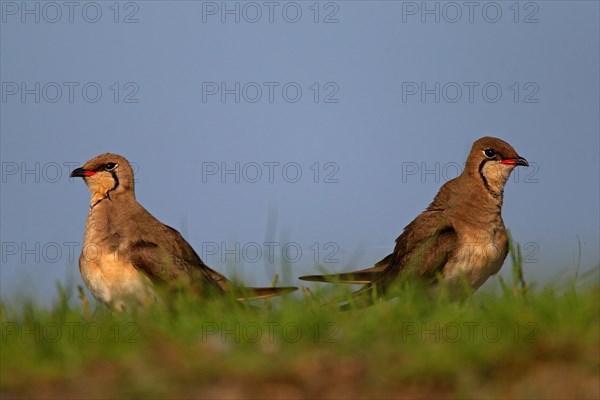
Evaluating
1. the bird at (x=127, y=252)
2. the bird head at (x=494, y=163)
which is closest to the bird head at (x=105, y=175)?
the bird at (x=127, y=252)

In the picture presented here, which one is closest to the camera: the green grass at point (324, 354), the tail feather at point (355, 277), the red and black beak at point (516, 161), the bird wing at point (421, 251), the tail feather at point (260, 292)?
the green grass at point (324, 354)

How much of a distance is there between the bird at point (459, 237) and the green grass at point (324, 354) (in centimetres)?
146

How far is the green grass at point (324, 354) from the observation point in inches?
199

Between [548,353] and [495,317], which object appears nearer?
[548,353]

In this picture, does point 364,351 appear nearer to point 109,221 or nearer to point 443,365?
point 443,365

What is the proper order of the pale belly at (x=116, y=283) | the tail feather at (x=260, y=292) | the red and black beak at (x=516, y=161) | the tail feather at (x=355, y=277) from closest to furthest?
1. the tail feather at (x=260, y=292)
2. the tail feather at (x=355, y=277)
3. the pale belly at (x=116, y=283)
4. the red and black beak at (x=516, y=161)

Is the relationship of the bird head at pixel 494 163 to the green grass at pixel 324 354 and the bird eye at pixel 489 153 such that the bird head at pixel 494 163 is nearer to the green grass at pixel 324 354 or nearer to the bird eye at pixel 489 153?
the bird eye at pixel 489 153

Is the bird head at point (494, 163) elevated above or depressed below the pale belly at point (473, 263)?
above

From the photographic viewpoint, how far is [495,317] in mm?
5652

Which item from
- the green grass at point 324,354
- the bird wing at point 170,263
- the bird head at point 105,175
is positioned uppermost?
the bird head at point 105,175

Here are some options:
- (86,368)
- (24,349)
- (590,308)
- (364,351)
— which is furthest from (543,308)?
(24,349)

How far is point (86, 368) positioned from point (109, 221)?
2.87 meters

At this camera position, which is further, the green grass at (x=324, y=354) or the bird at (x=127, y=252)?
the bird at (x=127, y=252)

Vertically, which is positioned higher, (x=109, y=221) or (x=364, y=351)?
(x=109, y=221)
